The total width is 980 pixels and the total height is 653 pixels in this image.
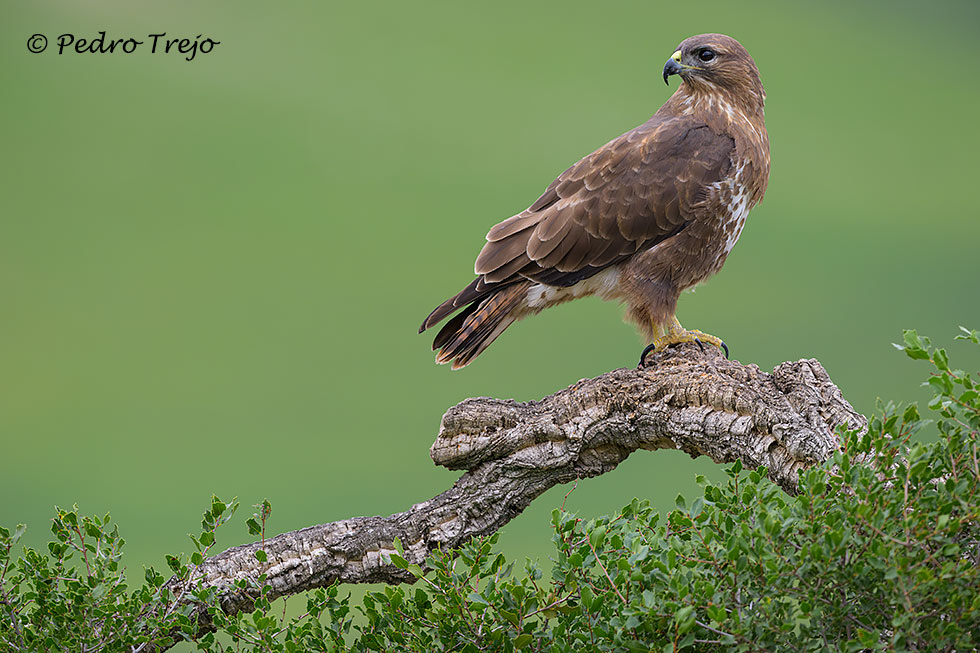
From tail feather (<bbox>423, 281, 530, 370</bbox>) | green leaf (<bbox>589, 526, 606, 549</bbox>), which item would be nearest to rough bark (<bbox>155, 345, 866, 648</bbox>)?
tail feather (<bbox>423, 281, 530, 370</bbox>)

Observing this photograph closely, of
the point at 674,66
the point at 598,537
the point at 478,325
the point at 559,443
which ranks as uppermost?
the point at 674,66

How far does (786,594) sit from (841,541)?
16 cm

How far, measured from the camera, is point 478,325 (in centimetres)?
314

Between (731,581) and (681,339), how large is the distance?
1.63 m

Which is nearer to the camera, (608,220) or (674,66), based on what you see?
(608,220)

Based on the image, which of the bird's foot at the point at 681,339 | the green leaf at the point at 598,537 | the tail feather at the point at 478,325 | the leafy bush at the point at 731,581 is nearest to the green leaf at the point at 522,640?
the leafy bush at the point at 731,581

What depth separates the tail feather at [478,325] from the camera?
314 centimetres

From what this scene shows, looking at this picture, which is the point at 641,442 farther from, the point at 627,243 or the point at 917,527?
the point at 917,527

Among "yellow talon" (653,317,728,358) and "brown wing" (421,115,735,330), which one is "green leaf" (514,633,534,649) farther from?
"yellow talon" (653,317,728,358)

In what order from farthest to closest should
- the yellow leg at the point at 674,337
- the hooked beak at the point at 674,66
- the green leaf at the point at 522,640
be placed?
the hooked beak at the point at 674,66 → the yellow leg at the point at 674,337 → the green leaf at the point at 522,640

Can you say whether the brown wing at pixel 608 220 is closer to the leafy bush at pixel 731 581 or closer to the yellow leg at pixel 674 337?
the yellow leg at pixel 674 337

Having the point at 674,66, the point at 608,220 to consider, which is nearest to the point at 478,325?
the point at 608,220

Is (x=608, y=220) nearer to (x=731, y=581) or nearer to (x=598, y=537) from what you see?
(x=598, y=537)

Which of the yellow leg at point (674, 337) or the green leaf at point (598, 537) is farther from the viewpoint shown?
the yellow leg at point (674, 337)
